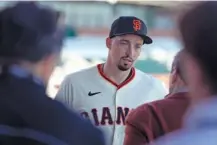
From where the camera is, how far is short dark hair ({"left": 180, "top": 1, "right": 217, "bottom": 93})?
1.25 m

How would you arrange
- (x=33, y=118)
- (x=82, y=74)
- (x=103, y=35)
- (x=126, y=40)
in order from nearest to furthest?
(x=33, y=118) → (x=82, y=74) → (x=126, y=40) → (x=103, y=35)

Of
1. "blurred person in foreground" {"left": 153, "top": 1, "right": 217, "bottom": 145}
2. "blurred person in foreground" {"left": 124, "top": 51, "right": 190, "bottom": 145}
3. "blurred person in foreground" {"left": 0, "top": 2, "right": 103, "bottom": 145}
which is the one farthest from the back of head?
"blurred person in foreground" {"left": 124, "top": 51, "right": 190, "bottom": 145}

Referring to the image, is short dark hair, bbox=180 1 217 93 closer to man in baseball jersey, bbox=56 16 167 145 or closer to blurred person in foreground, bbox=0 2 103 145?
blurred person in foreground, bbox=0 2 103 145

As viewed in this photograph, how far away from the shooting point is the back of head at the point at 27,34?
1533 mm

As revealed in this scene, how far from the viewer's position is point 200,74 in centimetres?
126

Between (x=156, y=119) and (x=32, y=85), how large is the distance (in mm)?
668

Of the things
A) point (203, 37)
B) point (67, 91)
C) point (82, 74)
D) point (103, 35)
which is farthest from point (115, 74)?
point (103, 35)

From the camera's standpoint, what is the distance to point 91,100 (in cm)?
324

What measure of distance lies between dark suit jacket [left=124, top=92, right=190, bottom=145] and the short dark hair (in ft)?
2.41

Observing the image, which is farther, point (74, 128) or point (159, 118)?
point (159, 118)

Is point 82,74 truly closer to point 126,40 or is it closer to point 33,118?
point 126,40

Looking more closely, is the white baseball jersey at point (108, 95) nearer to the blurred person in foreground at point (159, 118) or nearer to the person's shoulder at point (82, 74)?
the person's shoulder at point (82, 74)

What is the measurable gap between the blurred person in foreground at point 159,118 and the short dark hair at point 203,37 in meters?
0.70

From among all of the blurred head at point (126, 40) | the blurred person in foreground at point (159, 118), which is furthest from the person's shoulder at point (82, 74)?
the blurred person in foreground at point (159, 118)
